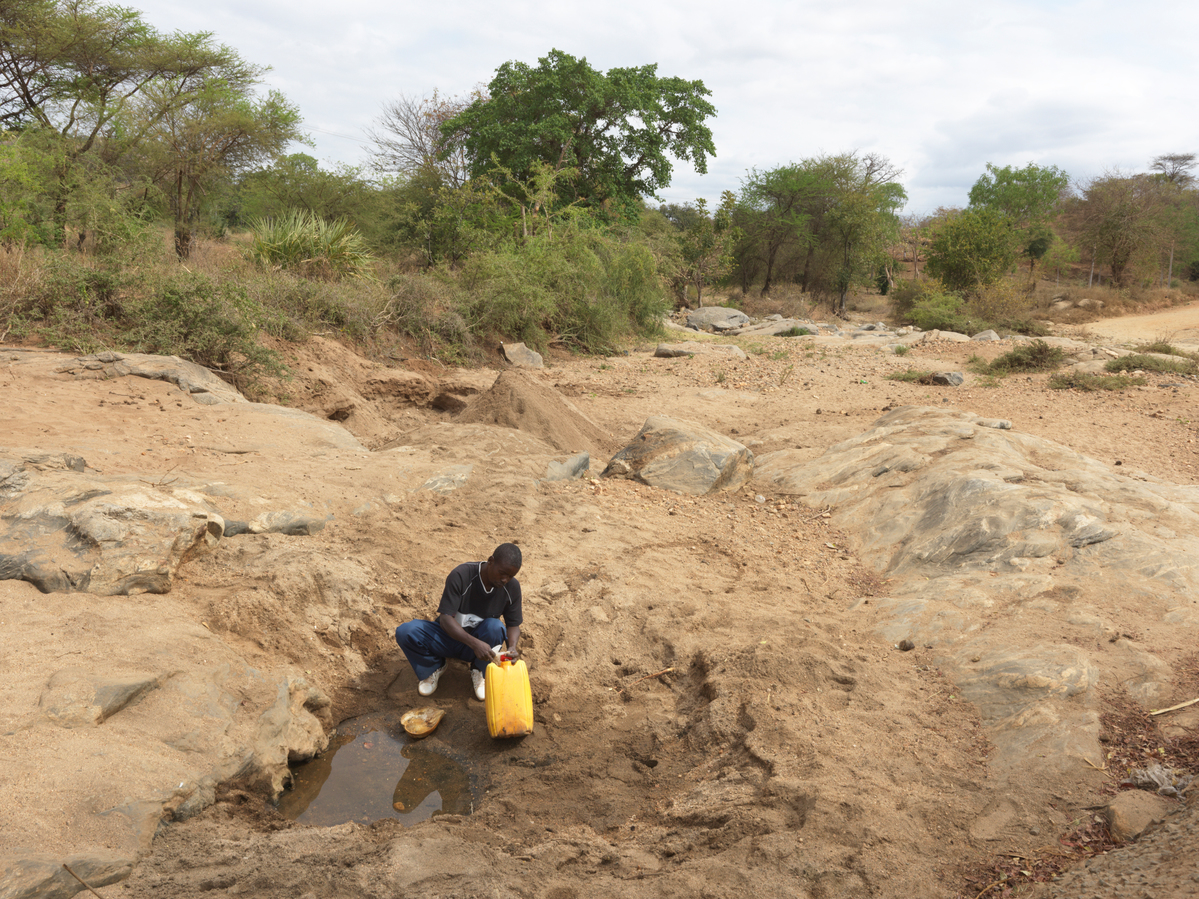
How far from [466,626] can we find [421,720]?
0.48 m

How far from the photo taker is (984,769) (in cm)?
271

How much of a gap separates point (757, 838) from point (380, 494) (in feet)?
11.8

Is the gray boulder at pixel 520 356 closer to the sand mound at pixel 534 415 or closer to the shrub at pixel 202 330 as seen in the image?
the sand mound at pixel 534 415

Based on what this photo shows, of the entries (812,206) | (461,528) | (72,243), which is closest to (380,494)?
(461,528)

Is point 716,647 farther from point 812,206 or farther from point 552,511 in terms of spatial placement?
point 812,206

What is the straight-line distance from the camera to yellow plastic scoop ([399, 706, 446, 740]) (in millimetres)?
A: 3359

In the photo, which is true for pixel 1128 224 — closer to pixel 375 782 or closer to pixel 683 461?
pixel 683 461

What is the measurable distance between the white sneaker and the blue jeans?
2cm

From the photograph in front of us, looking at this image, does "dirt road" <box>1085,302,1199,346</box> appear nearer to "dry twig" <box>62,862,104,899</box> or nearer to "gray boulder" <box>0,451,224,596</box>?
"gray boulder" <box>0,451,224,596</box>

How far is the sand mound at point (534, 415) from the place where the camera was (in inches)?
286

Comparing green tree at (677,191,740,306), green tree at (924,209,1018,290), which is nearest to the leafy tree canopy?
green tree at (924,209,1018,290)

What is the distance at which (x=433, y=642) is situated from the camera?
365cm

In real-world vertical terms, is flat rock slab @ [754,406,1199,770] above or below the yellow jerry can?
above

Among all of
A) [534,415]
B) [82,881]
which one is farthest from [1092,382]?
[82,881]
